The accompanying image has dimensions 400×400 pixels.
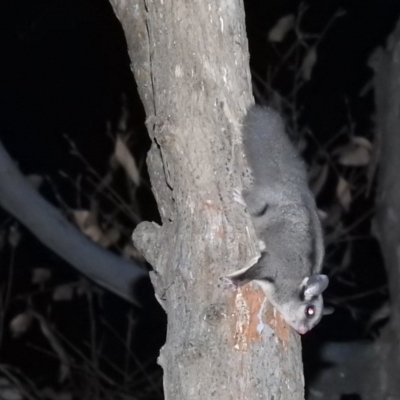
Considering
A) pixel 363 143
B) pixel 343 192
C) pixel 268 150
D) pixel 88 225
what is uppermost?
pixel 363 143

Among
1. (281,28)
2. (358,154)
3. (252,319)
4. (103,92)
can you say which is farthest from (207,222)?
(103,92)

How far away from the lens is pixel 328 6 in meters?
6.06

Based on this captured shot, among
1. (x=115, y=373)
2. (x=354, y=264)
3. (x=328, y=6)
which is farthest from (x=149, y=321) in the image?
(x=328, y=6)

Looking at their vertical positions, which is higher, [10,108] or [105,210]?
[10,108]

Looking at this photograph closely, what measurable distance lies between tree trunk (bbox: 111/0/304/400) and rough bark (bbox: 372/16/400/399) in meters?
1.86

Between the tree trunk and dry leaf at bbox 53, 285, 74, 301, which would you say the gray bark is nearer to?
dry leaf at bbox 53, 285, 74, 301

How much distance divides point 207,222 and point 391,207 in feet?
6.78

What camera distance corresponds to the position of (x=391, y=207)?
15.0 feet

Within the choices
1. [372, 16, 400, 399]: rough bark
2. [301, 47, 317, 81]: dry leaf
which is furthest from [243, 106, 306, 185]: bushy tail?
[301, 47, 317, 81]: dry leaf

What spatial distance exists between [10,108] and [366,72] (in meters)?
2.25

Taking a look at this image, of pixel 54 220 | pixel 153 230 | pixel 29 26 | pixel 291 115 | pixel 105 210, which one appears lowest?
pixel 153 230

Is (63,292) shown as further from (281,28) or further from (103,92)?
(281,28)

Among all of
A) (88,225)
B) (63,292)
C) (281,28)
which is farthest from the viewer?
(63,292)

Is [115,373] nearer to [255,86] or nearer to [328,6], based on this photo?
[255,86]
